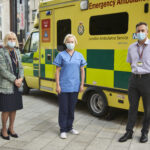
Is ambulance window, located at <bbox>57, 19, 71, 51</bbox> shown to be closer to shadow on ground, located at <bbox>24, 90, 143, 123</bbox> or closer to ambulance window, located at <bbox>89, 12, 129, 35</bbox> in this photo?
ambulance window, located at <bbox>89, 12, 129, 35</bbox>

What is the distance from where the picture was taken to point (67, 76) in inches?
153

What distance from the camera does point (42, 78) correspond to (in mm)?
6250

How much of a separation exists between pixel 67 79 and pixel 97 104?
1.54 meters

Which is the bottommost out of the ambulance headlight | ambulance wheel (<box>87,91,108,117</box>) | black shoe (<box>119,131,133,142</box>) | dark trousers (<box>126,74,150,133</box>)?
black shoe (<box>119,131,133,142</box>)

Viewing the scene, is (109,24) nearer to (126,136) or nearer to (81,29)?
(81,29)

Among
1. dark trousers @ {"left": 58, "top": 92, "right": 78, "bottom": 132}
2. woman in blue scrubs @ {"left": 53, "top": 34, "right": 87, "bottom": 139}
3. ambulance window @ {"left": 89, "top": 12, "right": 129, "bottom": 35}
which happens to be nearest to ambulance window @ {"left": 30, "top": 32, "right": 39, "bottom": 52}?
ambulance window @ {"left": 89, "top": 12, "right": 129, "bottom": 35}

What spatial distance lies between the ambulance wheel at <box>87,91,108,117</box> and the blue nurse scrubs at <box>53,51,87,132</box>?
39.8 inches

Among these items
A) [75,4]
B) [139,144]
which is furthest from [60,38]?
[139,144]

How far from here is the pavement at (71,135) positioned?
12.1ft

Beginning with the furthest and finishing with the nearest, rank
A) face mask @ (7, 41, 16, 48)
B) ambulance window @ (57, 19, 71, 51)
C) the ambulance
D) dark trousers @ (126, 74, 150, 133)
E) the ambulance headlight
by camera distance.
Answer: ambulance window @ (57, 19, 71, 51) → the ambulance headlight → the ambulance → face mask @ (7, 41, 16, 48) → dark trousers @ (126, 74, 150, 133)

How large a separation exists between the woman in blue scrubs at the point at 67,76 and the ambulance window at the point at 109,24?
3.12 feet

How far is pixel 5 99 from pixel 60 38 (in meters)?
2.23

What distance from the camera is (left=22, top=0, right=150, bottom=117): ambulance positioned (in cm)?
438

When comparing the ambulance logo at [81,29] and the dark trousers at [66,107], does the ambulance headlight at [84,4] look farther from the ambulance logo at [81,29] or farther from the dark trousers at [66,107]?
the dark trousers at [66,107]
